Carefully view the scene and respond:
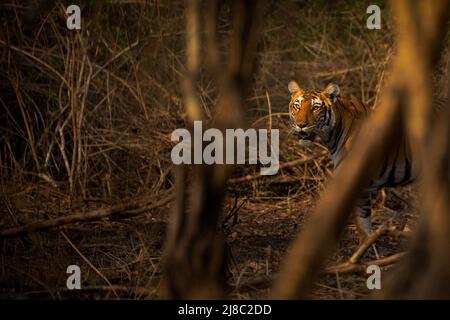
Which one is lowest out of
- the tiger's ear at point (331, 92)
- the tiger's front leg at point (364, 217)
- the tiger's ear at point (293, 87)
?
the tiger's front leg at point (364, 217)

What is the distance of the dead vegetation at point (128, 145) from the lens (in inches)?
274

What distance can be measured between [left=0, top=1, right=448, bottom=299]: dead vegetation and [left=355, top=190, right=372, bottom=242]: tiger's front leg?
0.41ft

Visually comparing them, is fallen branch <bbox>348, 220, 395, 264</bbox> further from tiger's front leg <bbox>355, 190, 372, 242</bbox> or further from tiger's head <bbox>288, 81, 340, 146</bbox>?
tiger's head <bbox>288, 81, 340, 146</bbox>

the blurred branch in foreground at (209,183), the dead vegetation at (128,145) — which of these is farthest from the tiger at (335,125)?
the blurred branch in foreground at (209,183)

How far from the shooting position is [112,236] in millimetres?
7582

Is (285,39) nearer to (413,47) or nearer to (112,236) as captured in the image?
(112,236)

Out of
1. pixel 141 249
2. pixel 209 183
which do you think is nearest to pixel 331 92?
pixel 141 249

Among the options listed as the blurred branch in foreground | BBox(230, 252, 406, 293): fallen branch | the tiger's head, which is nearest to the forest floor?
BBox(230, 252, 406, 293): fallen branch

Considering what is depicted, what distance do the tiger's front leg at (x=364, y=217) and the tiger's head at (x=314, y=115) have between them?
27.1 inches

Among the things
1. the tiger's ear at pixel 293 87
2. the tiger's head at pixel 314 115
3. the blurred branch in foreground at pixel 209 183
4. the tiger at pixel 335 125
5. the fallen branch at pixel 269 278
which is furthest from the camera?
the tiger's ear at pixel 293 87

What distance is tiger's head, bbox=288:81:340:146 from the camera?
27.6 ft

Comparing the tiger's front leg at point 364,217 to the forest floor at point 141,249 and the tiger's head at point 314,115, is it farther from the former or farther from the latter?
the tiger's head at point 314,115
